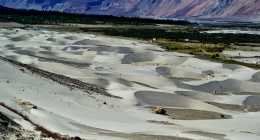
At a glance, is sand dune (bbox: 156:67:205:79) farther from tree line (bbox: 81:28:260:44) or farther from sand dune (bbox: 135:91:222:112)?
tree line (bbox: 81:28:260:44)

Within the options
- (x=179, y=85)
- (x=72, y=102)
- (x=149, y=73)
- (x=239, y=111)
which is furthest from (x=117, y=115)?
(x=149, y=73)

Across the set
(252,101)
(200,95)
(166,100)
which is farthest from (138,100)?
(252,101)

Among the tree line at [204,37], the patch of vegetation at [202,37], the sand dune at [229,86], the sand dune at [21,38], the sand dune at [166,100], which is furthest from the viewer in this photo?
the tree line at [204,37]

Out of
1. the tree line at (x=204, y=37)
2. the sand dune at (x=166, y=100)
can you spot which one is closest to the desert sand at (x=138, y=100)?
the sand dune at (x=166, y=100)

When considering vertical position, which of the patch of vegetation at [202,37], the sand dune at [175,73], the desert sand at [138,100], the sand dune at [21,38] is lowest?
the desert sand at [138,100]

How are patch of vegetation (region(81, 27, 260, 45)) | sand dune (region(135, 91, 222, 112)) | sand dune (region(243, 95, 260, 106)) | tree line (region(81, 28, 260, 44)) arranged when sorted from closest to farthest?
sand dune (region(135, 91, 222, 112)), sand dune (region(243, 95, 260, 106)), patch of vegetation (region(81, 27, 260, 45)), tree line (region(81, 28, 260, 44))

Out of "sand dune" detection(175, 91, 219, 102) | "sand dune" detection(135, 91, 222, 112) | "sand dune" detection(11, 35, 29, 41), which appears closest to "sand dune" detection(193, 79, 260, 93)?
"sand dune" detection(175, 91, 219, 102)

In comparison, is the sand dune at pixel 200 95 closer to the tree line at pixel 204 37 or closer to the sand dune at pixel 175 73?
the sand dune at pixel 175 73

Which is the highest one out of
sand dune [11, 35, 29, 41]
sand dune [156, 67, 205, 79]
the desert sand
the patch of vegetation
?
the patch of vegetation

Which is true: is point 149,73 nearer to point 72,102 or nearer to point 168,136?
point 72,102

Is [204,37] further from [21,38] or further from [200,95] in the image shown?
[200,95]
